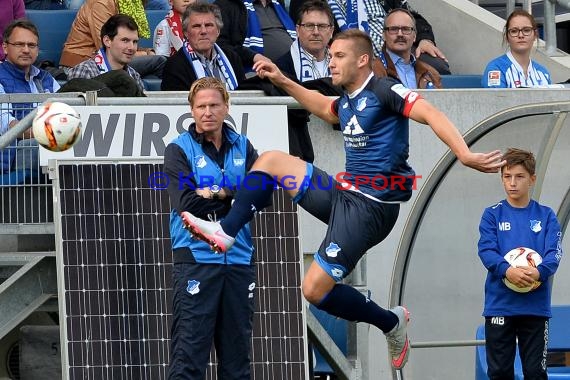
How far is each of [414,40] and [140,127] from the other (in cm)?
380

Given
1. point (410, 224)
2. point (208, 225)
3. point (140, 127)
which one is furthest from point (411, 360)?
point (208, 225)

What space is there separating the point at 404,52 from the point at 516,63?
→ 1022 mm

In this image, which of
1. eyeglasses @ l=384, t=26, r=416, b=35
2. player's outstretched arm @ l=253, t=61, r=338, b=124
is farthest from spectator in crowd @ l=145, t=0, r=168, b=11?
player's outstretched arm @ l=253, t=61, r=338, b=124

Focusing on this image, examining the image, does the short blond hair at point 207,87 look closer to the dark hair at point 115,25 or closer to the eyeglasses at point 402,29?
the dark hair at point 115,25

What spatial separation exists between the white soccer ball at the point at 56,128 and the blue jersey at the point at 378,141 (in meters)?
1.67

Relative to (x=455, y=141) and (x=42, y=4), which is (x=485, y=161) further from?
(x=42, y=4)

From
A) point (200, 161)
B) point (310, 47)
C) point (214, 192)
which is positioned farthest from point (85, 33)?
point (214, 192)

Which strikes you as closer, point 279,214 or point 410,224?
point 279,214

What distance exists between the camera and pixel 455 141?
7355 mm

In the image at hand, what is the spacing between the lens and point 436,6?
1401cm

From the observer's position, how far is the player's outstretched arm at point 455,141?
23.5ft

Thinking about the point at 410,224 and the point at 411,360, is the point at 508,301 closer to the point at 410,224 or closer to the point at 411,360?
the point at 410,224

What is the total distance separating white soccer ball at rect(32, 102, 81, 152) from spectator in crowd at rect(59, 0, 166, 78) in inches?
127

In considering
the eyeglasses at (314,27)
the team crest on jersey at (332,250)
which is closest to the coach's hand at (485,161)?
the team crest on jersey at (332,250)
